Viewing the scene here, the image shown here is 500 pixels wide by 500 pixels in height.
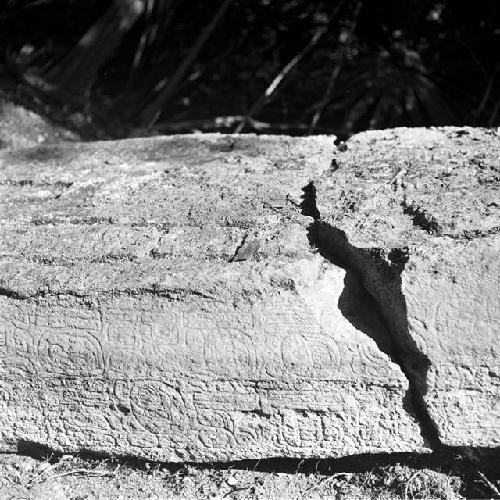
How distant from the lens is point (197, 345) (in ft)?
4.97

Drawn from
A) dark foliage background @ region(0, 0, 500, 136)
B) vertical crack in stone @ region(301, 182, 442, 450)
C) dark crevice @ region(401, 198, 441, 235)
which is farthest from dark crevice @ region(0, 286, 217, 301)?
dark foliage background @ region(0, 0, 500, 136)

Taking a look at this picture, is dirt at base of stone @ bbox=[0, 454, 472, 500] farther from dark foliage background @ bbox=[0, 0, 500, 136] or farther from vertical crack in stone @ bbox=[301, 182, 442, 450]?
dark foliage background @ bbox=[0, 0, 500, 136]

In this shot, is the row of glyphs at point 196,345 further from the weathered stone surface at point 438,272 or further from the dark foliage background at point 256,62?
the dark foliage background at point 256,62

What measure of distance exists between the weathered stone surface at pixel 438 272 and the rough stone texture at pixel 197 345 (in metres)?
0.05

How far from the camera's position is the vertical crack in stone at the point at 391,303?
145cm

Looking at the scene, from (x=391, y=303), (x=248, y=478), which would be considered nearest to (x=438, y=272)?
(x=391, y=303)

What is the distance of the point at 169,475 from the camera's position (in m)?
1.59

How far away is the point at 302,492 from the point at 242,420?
200mm

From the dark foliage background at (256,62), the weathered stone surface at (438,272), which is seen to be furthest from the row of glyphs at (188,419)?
the dark foliage background at (256,62)

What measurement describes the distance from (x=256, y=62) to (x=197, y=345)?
104 inches

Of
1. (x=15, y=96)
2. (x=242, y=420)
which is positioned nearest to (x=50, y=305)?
(x=242, y=420)

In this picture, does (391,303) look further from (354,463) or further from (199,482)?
(199,482)

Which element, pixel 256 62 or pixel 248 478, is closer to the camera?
pixel 248 478

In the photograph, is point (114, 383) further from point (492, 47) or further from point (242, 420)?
point (492, 47)
